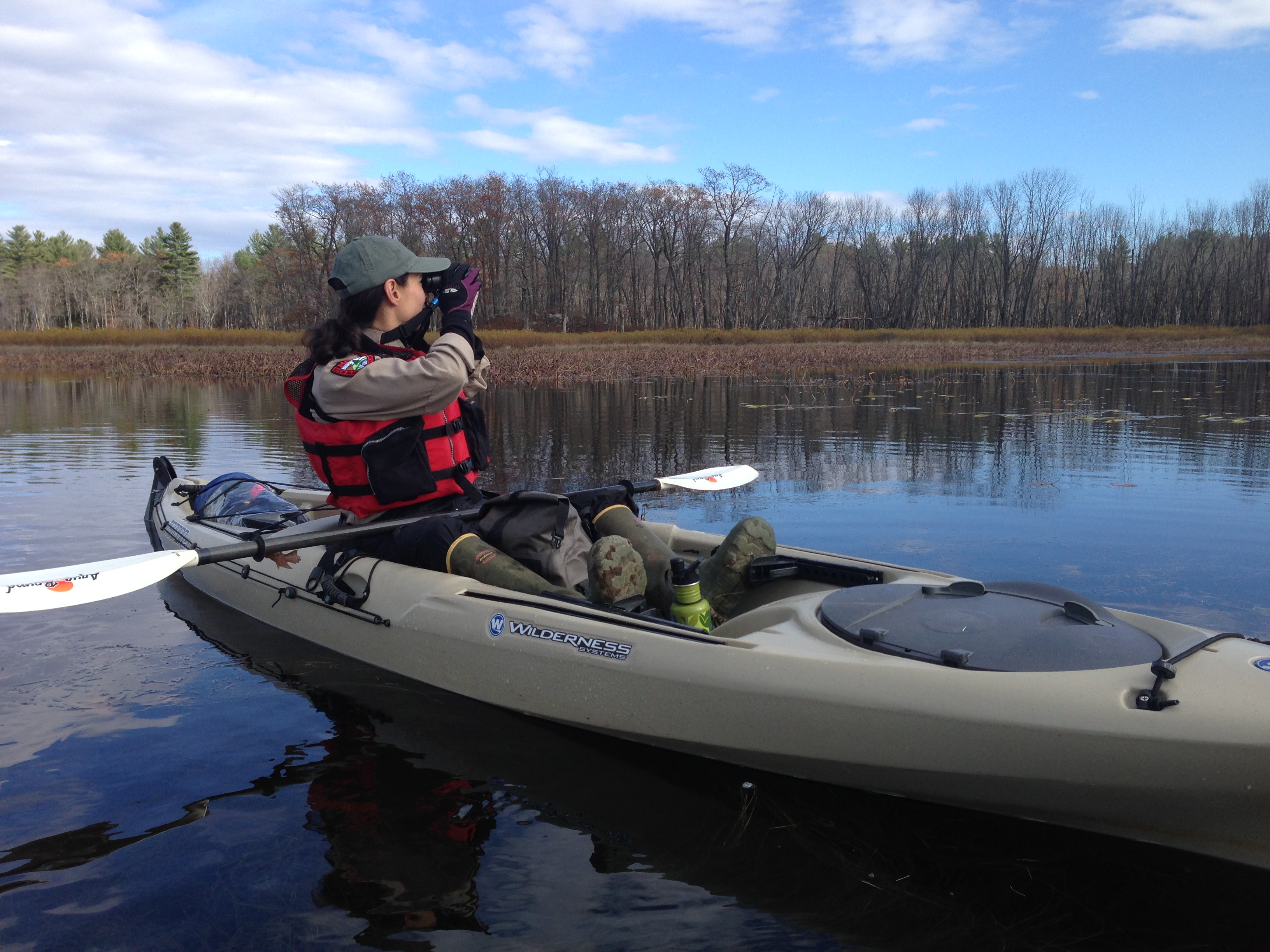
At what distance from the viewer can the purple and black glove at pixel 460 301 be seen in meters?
3.67

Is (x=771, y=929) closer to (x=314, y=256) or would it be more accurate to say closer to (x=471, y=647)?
(x=471, y=647)

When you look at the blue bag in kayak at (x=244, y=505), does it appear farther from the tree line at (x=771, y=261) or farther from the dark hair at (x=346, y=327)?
the tree line at (x=771, y=261)

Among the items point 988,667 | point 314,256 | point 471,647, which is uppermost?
point 314,256

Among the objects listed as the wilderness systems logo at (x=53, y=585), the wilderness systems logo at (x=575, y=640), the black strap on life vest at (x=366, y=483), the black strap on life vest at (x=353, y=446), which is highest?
the black strap on life vest at (x=353, y=446)

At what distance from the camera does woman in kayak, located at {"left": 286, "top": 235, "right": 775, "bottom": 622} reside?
345 cm

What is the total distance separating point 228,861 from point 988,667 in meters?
2.31

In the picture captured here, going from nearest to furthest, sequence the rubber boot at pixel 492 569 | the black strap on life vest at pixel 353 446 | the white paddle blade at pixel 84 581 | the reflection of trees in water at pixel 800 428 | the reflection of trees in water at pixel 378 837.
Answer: the reflection of trees in water at pixel 378 837 → the white paddle blade at pixel 84 581 → the rubber boot at pixel 492 569 → the black strap on life vest at pixel 353 446 → the reflection of trees in water at pixel 800 428

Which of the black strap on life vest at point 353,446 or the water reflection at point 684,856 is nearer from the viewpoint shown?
the water reflection at point 684,856

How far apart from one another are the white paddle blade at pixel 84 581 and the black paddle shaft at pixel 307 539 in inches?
4.9

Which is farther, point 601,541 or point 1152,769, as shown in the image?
point 601,541

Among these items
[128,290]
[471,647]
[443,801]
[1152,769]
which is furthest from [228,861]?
[128,290]

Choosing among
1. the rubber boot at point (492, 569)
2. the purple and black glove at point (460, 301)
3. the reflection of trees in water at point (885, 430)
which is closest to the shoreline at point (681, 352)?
the reflection of trees in water at point (885, 430)

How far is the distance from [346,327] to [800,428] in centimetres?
908

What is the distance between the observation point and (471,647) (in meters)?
3.42
